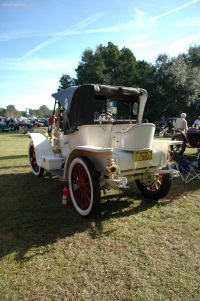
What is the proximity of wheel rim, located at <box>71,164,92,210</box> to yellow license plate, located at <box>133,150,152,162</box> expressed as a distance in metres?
0.82

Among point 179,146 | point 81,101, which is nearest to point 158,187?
point 81,101

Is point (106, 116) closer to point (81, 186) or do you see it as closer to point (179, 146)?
point (81, 186)

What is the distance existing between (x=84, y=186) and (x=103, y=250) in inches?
46.2

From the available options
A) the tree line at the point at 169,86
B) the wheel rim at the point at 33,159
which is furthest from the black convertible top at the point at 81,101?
the tree line at the point at 169,86

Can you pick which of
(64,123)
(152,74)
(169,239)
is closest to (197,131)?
(64,123)

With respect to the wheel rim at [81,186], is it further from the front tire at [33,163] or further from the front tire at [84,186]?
the front tire at [33,163]

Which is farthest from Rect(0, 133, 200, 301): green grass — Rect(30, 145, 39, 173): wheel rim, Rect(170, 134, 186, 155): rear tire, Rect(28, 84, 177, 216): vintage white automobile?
Rect(170, 134, 186, 155): rear tire

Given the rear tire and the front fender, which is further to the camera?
the rear tire

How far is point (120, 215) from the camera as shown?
3953mm

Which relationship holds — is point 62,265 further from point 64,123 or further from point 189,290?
point 64,123

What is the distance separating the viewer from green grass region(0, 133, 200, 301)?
7.54ft

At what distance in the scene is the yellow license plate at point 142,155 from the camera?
3668 mm

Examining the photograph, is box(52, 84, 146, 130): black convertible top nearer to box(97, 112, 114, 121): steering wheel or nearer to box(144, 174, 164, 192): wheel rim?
box(97, 112, 114, 121): steering wheel

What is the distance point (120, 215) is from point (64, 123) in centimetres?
208
